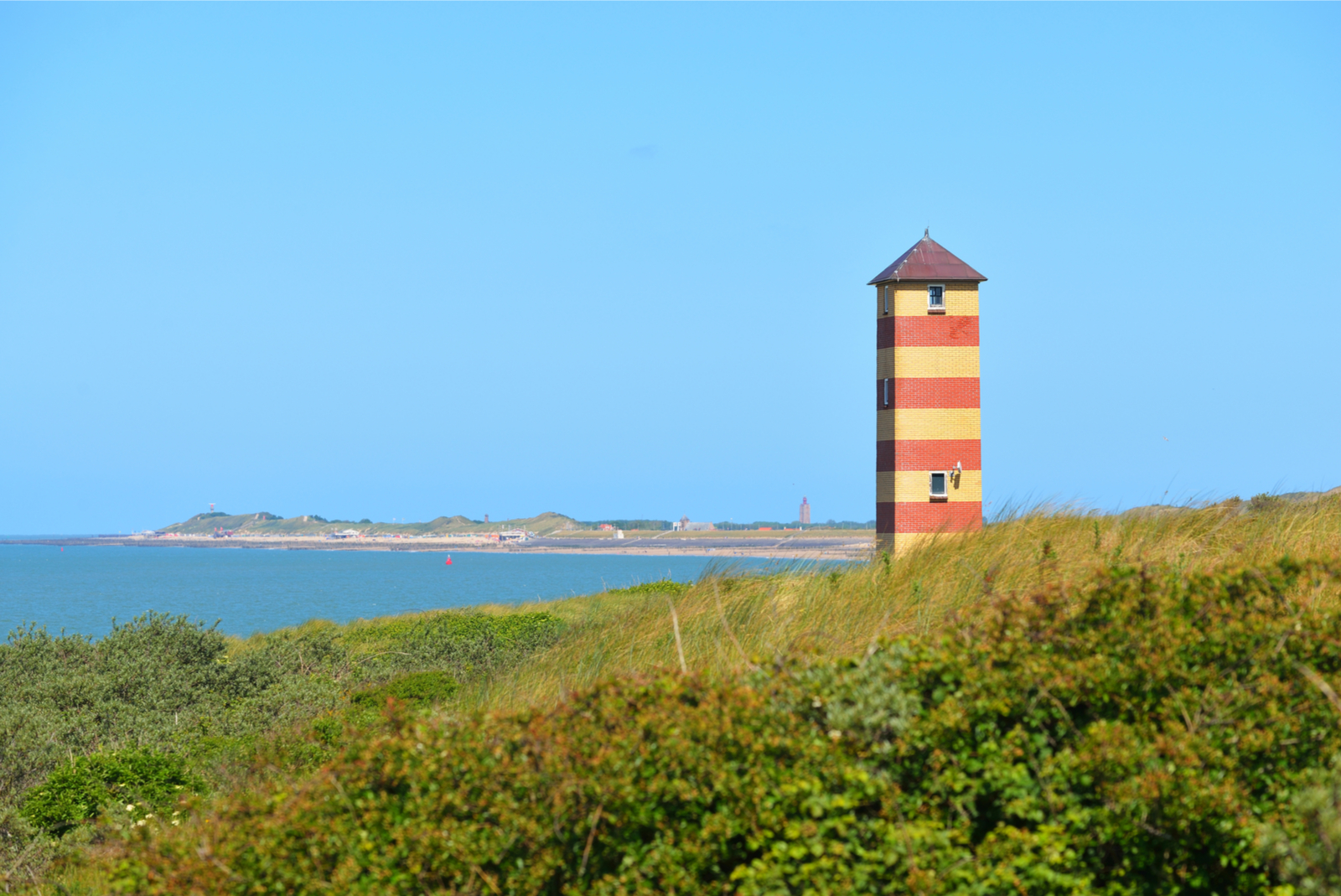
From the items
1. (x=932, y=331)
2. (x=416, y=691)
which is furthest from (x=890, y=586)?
(x=932, y=331)

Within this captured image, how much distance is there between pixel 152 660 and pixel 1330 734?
14.4m

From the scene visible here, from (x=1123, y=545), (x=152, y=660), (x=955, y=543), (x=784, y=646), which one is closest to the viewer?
(x=784, y=646)

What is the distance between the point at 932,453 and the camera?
19.3 m

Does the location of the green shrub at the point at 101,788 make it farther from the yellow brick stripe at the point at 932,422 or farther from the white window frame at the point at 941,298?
the white window frame at the point at 941,298

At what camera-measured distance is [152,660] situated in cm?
1462

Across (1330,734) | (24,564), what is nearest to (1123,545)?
(1330,734)

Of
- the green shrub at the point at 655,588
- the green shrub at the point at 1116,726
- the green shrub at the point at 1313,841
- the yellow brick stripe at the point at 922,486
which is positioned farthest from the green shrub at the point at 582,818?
the yellow brick stripe at the point at 922,486

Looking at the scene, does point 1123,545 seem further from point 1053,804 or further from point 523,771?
point 523,771

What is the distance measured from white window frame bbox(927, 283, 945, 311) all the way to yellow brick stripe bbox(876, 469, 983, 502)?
294cm

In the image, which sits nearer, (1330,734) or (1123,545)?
(1330,734)

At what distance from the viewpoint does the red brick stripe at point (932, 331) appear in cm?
1931

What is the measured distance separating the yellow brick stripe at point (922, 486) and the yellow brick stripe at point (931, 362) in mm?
824

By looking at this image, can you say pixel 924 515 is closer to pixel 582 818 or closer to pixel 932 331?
pixel 932 331

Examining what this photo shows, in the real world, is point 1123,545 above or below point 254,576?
above
